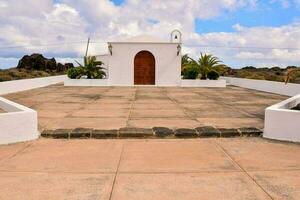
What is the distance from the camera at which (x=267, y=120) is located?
24.6ft

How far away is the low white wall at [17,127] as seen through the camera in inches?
270

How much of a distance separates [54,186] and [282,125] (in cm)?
472

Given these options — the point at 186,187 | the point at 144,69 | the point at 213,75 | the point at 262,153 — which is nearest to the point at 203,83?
the point at 213,75

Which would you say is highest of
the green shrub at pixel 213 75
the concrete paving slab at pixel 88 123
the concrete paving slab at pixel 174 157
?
the green shrub at pixel 213 75

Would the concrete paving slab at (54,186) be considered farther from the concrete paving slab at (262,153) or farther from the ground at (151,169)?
the concrete paving slab at (262,153)

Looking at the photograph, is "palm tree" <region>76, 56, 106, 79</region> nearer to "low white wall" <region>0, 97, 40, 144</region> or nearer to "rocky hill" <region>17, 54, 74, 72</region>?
"low white wall" <region>0, 97, 40, 144</region>

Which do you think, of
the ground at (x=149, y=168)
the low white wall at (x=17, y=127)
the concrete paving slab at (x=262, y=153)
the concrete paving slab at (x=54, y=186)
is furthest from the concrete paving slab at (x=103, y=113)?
the concrete paving slab at (x=54, y=186)

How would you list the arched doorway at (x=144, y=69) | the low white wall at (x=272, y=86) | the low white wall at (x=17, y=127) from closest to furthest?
the low white wall at (x=17, y=127), the low white wall at (x=272, y=86), the arched doorway at (x=144, y=69)

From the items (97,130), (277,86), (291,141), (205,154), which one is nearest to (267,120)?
(291,141)

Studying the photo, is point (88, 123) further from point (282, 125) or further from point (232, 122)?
point (282, 125)

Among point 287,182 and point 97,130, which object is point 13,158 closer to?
point 97,130

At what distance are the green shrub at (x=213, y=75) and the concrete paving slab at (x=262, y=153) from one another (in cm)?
1862

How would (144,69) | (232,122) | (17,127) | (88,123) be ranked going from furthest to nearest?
(144,69), (232,122), (88,123), (17,127)

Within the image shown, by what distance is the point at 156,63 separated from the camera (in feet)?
84.6
